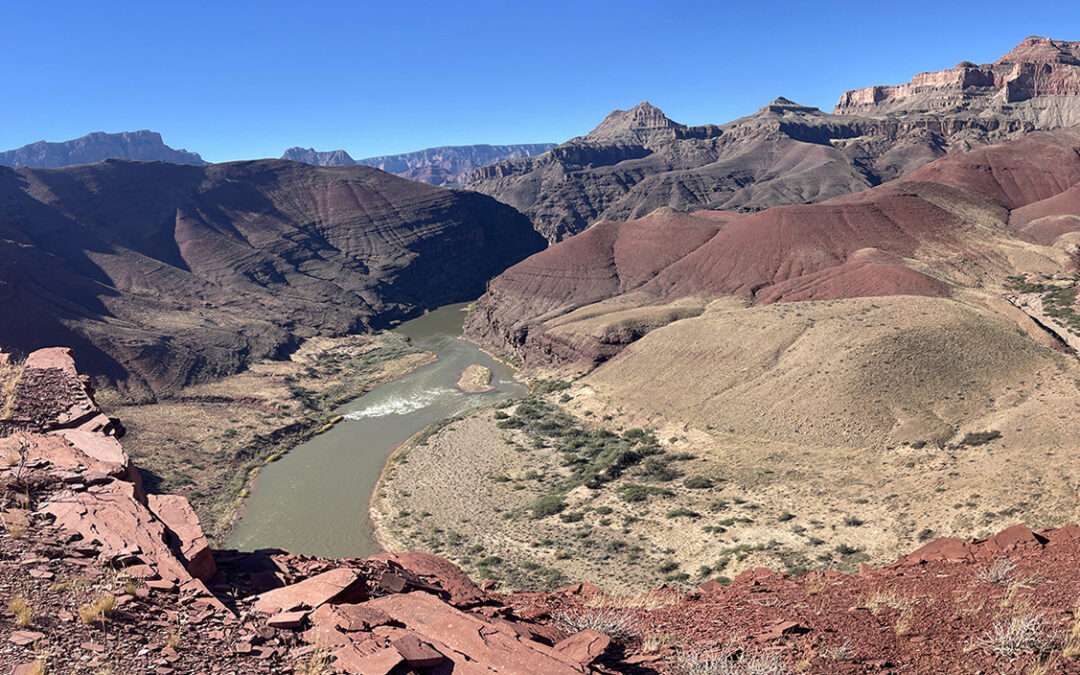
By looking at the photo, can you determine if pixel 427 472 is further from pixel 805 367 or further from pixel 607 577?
pixel 805 367

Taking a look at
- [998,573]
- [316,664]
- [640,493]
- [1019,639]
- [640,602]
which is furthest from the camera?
[640,493]

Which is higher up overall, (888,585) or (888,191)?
(888,191)

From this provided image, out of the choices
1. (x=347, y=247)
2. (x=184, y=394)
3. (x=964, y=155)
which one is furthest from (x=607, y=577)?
(x=964, y=155)

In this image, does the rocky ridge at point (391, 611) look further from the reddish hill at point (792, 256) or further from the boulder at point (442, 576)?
the reddish hill at point (792, 256)

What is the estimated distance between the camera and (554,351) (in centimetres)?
6194

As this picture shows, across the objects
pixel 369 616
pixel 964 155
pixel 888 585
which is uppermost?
pixel 964 155

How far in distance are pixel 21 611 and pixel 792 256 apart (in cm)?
7141

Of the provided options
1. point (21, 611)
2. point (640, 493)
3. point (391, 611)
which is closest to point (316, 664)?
point (391, 611)

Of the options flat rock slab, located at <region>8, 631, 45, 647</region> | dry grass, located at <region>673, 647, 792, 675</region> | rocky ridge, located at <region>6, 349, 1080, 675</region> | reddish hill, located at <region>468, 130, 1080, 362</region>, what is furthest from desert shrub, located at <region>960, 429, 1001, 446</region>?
flat rock slab, located at <region>8, 631, 45, 647</region>

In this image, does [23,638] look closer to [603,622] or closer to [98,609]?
[98,609]

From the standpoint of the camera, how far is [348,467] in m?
42.2

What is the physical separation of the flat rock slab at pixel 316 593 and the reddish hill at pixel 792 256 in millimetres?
47476

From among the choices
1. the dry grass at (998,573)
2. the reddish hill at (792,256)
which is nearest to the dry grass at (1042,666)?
the dry grass at (998,573)

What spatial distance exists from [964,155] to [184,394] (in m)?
128
